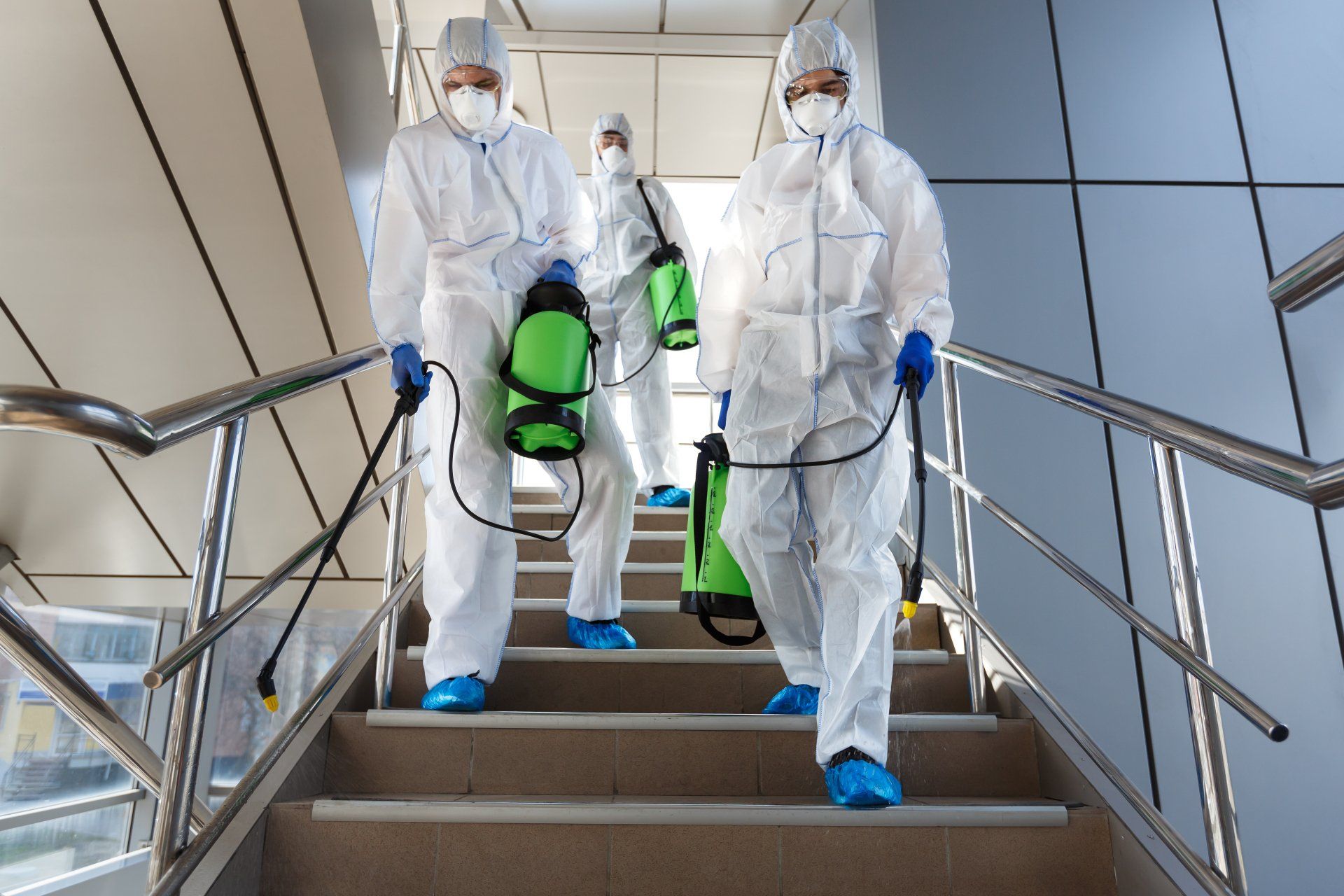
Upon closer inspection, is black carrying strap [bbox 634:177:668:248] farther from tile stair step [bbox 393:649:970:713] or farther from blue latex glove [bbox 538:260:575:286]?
tile stair step [bbox 393:649:970:713]

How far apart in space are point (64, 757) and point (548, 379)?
3.54 m

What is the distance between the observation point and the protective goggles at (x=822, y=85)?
2.00 meters

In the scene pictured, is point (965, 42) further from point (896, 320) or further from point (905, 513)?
point (896, 320)

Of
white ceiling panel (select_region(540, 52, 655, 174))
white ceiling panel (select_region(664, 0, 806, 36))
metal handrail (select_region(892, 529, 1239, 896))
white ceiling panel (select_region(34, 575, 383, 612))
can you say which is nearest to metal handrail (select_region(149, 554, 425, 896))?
metal handrail (select_region(892, 529, 1239, 896))

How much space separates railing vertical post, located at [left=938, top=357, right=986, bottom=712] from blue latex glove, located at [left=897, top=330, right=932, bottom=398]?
461 mm

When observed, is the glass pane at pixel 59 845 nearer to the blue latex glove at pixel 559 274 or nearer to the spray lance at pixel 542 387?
the spray lance at pixel 542 387

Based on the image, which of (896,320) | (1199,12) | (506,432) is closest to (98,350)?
(506,432)

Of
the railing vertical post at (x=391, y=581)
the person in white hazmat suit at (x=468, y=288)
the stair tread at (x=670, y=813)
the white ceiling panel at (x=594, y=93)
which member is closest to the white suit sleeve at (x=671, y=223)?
the white ceiling panel at (x=594, y=93)

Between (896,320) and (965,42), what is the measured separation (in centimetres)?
211

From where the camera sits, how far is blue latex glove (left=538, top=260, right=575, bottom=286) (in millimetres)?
2201

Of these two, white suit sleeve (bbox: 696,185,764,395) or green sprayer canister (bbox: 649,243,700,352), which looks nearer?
white suit sleeve (bbox: 696,185,764,395)

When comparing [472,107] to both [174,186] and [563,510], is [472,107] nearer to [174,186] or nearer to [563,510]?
[174,186]

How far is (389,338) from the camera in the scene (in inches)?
77.5

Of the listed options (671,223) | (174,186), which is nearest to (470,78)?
(174,186)
